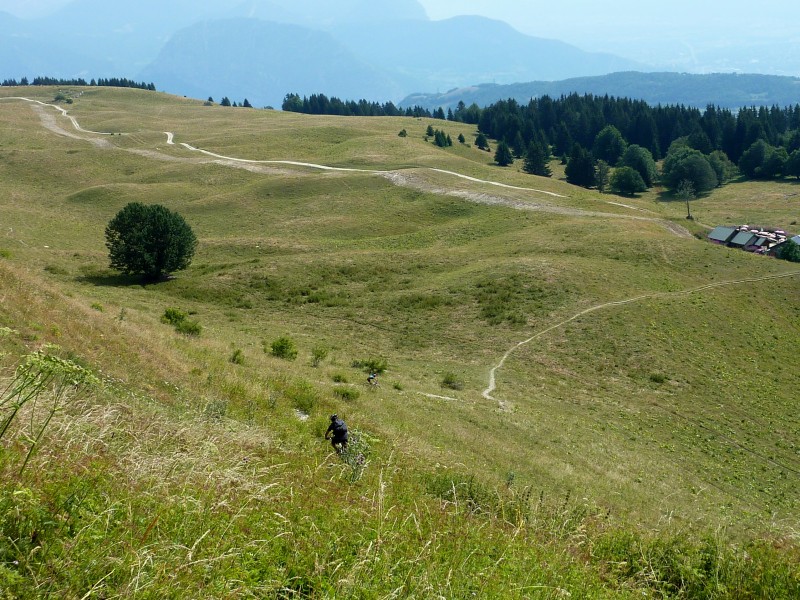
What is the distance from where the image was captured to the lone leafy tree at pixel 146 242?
45281mm

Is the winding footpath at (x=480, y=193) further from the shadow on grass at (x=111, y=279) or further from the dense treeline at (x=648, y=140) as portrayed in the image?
the dense treeline at (x=648, y=140)

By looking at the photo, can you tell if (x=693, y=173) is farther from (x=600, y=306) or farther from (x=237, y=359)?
(x=237, y=359)

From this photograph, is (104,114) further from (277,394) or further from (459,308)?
(277,394)

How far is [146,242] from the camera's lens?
4544 centimetres

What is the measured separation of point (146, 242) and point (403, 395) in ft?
99.5

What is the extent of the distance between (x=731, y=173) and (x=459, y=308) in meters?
115

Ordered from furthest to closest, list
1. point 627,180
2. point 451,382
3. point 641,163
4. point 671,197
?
point 641,163
point 671,197
point 627,180
point 451,382

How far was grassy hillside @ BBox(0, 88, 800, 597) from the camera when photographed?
583cm

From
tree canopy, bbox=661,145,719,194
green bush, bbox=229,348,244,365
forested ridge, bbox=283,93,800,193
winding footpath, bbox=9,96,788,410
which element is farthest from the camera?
forested ridge, bbox=283,93,800,193

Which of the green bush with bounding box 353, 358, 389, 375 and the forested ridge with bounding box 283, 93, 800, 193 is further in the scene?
the forested ridge with bounding box 283, 93, 800, 193

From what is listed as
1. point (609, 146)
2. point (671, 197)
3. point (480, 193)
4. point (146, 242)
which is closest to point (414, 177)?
point (480, 193)

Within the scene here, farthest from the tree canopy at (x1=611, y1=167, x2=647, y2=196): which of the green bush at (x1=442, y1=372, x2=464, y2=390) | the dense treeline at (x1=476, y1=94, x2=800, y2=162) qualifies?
the green bush at (x1=442, y1=372, x2=464, y2=390)

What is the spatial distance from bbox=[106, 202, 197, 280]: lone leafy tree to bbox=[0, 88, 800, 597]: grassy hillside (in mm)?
1836

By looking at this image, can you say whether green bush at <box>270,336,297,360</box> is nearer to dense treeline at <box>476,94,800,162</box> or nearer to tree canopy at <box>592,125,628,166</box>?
tree canopy at <box>592,125,628,166</box>
